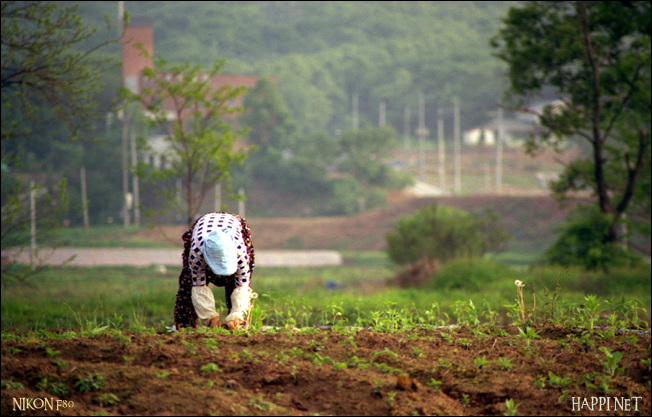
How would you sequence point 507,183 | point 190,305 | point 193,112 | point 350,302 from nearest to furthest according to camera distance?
point 190,305, point 350,302, point 193,112, point 507,183

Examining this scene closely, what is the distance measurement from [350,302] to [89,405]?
7760 mm

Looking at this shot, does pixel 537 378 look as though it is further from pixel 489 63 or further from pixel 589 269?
pixel 489 63

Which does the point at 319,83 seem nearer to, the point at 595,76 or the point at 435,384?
the point at 595,76

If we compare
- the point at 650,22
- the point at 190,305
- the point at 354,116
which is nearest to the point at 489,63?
the point at 354,116

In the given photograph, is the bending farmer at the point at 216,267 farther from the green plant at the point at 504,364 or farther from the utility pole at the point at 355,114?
the utility pole at the point at 355,114

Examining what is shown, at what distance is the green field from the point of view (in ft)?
17.1

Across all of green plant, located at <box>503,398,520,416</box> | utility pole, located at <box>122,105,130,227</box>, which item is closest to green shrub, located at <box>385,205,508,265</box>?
green plant, located at <box>503,398,520,416</box>

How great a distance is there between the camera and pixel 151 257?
123ft

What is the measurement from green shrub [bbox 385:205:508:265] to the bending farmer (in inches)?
647

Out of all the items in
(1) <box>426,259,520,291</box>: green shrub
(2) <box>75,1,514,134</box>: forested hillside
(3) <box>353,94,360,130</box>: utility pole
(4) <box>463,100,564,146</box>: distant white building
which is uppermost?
(2) <box>75,1,514,134</box>: forested hillside

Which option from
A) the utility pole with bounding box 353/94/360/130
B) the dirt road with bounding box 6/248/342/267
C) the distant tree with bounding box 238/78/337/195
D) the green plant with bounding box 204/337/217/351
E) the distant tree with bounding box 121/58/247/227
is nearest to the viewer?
the green plant with bounding box 204/337/217/351

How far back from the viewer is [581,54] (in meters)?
17.5

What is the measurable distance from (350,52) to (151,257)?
186ft

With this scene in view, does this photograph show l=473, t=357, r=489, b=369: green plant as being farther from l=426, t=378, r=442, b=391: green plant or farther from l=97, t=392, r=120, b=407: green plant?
l=97, t=392, r=120, b=407: green plant
